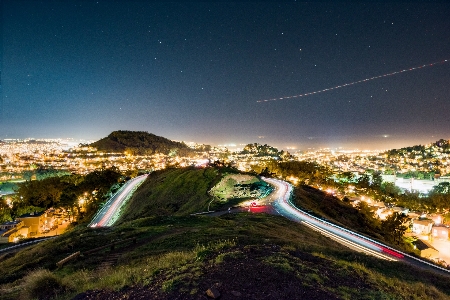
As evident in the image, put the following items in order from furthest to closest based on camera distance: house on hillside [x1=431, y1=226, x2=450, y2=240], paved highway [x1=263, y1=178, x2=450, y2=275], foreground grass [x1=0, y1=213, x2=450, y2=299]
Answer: house on hillside [x1=431, y1=226, x2=450, y2=240] → paved highway [x1=263, y1=178, x2=450, y2=275] → foreground grass [x1=0, y1=213, x2=450, y2=299]

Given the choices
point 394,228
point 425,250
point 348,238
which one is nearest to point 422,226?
point 425,250

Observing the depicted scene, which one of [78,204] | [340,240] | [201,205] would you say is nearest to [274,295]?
[340,240]

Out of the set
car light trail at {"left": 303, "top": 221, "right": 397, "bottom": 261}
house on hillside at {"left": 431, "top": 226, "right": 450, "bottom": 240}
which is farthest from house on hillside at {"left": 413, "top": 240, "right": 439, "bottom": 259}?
car light trail at {"left": 303, "top": 221, "right": 397, "bottom": 261}

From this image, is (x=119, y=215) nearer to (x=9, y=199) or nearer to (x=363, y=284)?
(x=363, y=284)

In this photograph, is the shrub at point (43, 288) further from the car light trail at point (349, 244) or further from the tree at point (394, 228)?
the tree at point (394, 228)

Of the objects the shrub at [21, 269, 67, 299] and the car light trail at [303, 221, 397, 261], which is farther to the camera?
the car light trail at [303, 221, 397, 261]

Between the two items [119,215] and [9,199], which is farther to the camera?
[9,199]

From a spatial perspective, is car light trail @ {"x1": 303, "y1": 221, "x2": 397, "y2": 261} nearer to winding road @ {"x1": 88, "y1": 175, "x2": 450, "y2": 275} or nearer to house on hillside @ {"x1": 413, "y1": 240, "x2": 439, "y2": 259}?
winding road @ {"x1": 88, "y1": 175, "x2": 450, "y2": 275}
